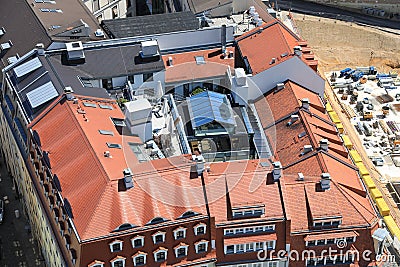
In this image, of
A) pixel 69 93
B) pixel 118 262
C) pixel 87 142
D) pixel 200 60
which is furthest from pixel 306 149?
Result: pixel 69 93

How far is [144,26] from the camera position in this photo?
139 metres

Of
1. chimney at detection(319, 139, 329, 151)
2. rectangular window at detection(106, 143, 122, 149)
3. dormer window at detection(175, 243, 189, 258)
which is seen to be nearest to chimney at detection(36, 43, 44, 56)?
rectangular window at detection(106, 143, 122, 149)

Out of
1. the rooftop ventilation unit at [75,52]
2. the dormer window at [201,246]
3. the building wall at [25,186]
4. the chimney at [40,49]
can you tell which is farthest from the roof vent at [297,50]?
the building wall at [25,186]

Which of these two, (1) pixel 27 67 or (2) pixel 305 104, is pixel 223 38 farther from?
(1) pixel 27 67

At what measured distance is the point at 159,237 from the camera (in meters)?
96.8

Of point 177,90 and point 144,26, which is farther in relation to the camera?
point 144,26

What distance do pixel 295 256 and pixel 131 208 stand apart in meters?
24.1

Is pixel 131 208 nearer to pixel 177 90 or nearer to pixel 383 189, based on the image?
pixel 177 90

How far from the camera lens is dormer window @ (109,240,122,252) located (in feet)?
308

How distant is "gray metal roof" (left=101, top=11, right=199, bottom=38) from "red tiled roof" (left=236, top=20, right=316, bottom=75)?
1076 centimetres

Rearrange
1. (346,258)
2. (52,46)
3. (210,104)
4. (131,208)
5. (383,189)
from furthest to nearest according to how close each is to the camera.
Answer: (383,189) < (52,46) < (210,104) < (346,258) < (131,208)

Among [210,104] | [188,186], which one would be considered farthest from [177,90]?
[188,186]

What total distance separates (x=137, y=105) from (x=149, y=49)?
16765 mm

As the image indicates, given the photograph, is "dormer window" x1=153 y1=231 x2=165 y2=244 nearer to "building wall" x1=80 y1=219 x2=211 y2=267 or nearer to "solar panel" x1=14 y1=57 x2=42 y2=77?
"building wall" x1=80 y1=219 x2=211 y2=267
